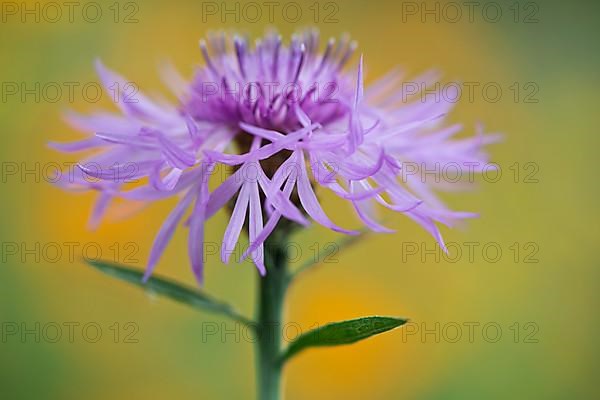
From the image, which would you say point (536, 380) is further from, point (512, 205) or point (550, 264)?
point (512, 205)

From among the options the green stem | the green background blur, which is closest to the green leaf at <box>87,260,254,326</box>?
the green stem

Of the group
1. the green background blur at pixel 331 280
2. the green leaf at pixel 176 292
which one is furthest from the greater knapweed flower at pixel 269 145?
the green background blur at pixel 331 280

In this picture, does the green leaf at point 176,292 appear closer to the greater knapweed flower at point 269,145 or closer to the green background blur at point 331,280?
the greater knapweed flower at point 269,145

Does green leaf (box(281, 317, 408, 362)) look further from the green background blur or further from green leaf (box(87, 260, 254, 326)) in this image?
the green background blur

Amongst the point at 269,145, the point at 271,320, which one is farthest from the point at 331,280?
the point at 269,145

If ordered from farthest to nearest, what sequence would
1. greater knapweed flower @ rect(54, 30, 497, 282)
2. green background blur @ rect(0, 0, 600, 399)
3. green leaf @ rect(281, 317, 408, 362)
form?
green background blur @ rect(0, 0, 600, 399)
greater knapweed flower @ rect(54, 30, 497, 282)
green leaf @ rect(281, 317, 408, 362)

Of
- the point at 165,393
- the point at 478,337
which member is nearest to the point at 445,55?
the point at 478,337

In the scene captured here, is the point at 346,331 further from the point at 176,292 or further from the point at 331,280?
the point at 331,280
